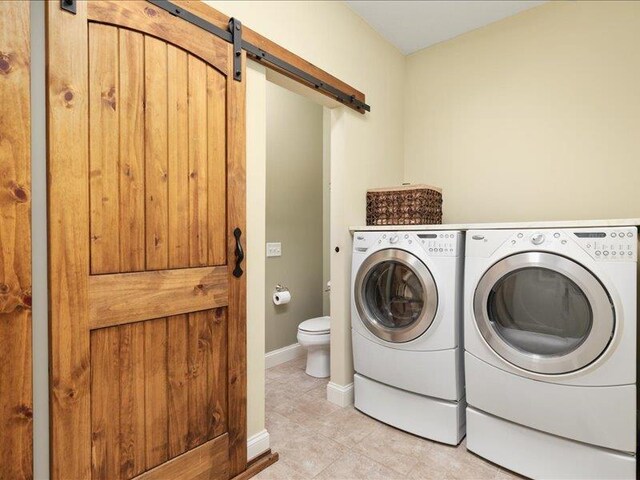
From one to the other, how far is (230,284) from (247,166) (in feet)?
1.84

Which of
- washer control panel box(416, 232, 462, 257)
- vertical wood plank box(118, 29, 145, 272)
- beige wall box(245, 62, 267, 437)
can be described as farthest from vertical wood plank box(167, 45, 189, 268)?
washer control panel box(416, 232, 462, 257)

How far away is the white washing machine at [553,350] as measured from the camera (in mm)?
1410

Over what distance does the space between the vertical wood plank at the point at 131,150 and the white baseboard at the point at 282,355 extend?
195cm

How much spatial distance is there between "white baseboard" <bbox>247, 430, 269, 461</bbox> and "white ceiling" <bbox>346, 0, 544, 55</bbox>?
2.56 metres

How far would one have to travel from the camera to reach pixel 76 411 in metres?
1.13

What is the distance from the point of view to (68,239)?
111 cm

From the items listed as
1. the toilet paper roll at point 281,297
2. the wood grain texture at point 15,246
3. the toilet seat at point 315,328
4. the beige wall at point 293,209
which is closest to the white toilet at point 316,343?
the toilet seat at point 315,328

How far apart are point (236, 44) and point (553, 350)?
1956mm

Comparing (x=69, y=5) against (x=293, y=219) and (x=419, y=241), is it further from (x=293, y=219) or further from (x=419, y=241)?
(x=293, y=219)

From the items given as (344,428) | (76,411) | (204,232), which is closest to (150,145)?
(204,232)

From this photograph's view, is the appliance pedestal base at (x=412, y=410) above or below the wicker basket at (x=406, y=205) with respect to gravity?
below

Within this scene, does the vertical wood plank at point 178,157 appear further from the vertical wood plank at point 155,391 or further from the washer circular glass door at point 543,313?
the washer circular glass door at point 543,313

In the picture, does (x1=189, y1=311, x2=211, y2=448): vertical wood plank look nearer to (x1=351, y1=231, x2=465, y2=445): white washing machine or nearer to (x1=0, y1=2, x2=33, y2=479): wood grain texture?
(x1=0, y1=2, x2=33, y2=479): wood grain texture

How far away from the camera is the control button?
1.55 meters
